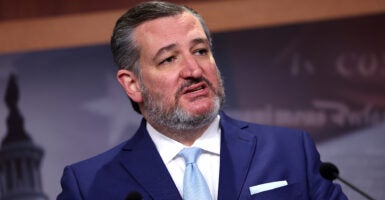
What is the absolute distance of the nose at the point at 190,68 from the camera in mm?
1827

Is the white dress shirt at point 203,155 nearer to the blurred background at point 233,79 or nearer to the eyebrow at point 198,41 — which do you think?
the eyebrow at point 198,41

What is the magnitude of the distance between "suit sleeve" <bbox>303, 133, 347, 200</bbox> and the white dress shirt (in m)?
0.23

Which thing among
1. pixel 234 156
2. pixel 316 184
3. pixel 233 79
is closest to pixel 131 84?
pixel 234 156

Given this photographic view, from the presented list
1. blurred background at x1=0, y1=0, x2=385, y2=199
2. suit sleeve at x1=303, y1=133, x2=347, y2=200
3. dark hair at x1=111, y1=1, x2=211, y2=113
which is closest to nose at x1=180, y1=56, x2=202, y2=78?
dark hair at x1=111, y1=1, x2=211, y2=113

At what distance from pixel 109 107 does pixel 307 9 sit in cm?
83

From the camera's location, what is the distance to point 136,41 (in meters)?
1.98

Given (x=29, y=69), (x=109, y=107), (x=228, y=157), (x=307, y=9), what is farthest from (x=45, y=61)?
(x=228, y=157)

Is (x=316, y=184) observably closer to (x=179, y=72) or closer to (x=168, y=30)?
(x=179, y=72)

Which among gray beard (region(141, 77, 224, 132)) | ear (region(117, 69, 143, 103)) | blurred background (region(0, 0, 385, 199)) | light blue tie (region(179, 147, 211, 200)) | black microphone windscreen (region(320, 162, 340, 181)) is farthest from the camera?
blurred background (region(0, 0, 385, 199))

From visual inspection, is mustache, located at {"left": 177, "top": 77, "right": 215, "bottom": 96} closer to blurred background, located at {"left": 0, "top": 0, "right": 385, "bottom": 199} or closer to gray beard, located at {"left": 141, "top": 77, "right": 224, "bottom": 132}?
gray beard, located at {"left": 141, "top": 77, "right": 224, "bottom": 132}

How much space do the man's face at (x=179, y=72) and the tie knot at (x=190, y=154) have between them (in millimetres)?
59

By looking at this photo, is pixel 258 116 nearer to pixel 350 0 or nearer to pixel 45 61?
pixel 350 0

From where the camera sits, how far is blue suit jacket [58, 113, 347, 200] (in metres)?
1.80

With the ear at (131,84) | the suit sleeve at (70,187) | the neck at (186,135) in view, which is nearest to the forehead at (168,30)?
the ear at (131,84)
